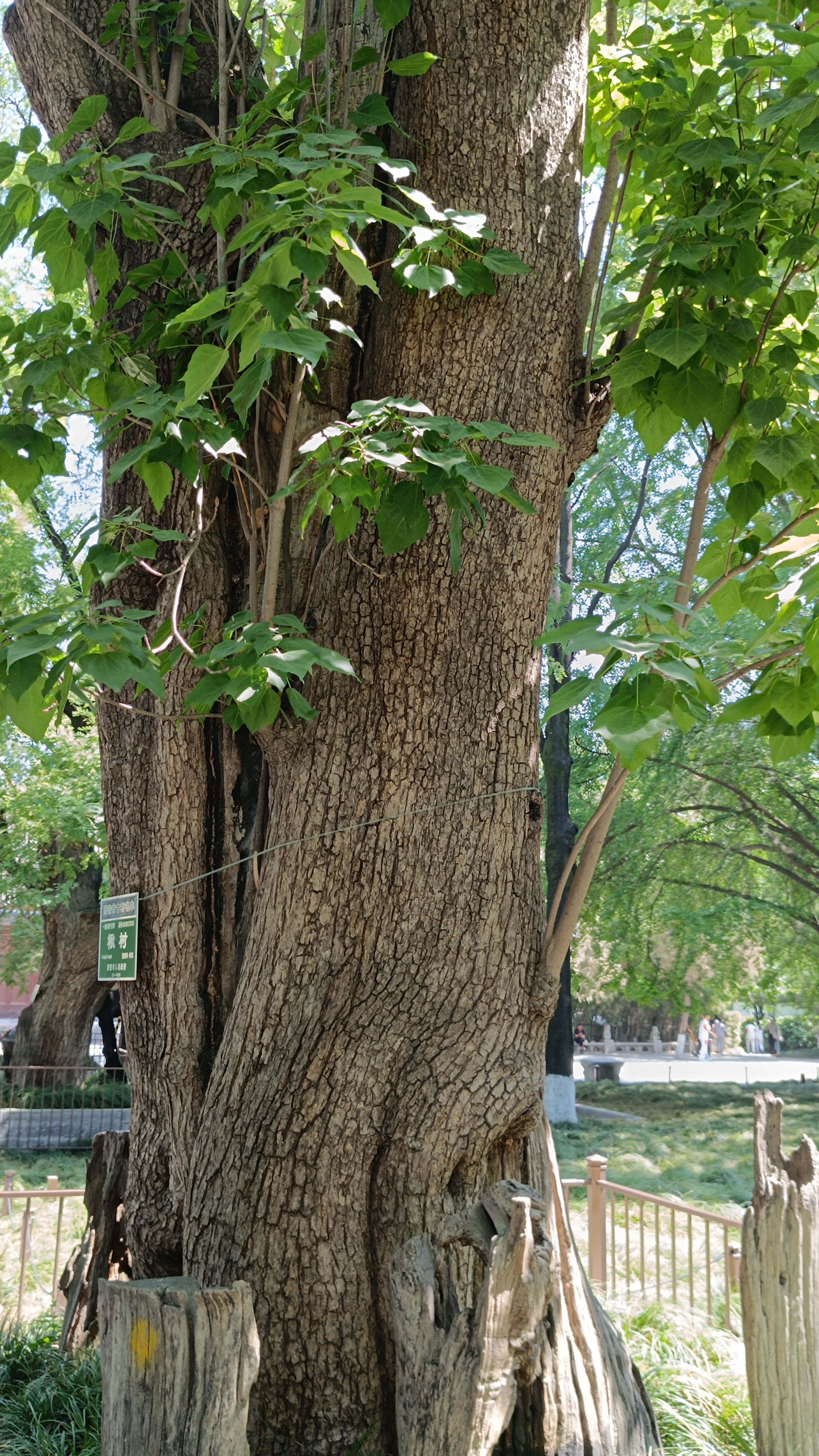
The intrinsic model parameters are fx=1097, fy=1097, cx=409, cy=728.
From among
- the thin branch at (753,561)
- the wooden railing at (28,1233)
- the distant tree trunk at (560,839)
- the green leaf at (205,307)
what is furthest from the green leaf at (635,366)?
the distant tree trunk at (560,839)

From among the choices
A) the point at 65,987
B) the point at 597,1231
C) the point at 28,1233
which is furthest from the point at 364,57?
the point at 65,987

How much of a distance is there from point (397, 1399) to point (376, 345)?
2.99m

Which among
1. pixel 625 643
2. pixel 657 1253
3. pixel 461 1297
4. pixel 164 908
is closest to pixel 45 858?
pixel 657 1253

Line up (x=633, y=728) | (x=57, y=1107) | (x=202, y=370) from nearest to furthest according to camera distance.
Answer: (x=633, y=728) → (x=202, y=370) → (x=57, y=1107)

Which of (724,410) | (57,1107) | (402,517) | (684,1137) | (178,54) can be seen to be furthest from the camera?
(57,1107)

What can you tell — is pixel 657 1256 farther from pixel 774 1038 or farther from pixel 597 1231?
pixel 774 1038

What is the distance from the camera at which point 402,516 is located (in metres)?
2.84

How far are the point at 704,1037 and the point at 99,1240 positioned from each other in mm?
43169

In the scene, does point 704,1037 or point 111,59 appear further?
point 704,1037

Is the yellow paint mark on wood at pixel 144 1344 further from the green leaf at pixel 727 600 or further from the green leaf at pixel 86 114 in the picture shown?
the green leaf at pixel 86 114

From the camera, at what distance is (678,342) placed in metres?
3.04

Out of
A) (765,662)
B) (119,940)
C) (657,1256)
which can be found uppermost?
(765,662)

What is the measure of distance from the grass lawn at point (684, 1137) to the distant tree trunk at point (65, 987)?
6.80 meters

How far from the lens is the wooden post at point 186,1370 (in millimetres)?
2521
